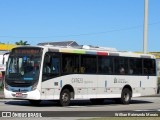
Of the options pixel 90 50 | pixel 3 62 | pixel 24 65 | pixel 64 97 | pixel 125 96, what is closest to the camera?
pixel 24 65

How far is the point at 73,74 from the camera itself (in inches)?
958

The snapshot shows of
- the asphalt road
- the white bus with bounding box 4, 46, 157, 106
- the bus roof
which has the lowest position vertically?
the asphalt road

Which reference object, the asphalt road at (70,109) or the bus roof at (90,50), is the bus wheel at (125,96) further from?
the asphalt road at (70,109)

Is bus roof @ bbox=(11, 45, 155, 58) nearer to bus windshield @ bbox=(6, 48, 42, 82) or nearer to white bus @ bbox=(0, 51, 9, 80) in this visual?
bus windshield @ bbox=(6, 48, 42, 82)

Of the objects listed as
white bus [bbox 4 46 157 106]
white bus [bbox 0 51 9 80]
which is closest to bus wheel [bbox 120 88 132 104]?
white bus [bbox 4 46 157 106]

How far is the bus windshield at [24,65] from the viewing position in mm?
22859

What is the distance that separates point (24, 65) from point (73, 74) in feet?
8.66

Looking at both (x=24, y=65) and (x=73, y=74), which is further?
(x=73, y=74)

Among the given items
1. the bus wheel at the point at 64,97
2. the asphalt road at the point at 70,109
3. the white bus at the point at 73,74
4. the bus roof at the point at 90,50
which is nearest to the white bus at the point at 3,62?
the white bus at the point at 73,74

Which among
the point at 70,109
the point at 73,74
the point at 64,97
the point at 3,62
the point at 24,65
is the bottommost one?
the point at 70,109

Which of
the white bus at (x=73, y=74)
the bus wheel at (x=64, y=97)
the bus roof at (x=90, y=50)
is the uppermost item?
the bus roof at (x=90, y=50)

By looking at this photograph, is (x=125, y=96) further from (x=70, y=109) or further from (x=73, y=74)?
(x=70, y=109)

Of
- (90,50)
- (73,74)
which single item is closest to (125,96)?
(90,50)

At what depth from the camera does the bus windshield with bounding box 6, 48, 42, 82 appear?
22.9m
